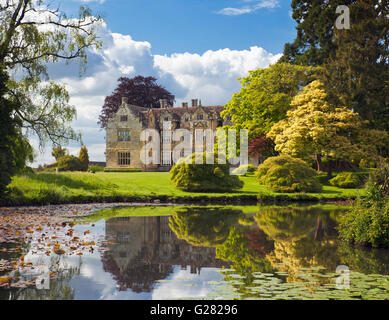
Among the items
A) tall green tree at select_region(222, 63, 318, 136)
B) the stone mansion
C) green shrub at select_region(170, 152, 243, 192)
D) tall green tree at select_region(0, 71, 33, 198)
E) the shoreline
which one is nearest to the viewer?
tall green tree at select_region(0, 71, 33, 198)

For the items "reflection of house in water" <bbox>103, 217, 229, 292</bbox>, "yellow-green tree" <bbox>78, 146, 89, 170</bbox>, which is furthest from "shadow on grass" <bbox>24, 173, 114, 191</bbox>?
"yellow-green tree" <bbox>78, 146, 89, 170</bbox>

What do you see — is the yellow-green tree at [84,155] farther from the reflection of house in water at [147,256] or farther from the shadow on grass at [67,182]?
the reflection of house in water at [147,256]

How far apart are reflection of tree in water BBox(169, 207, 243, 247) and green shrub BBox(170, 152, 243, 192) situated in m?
8.94

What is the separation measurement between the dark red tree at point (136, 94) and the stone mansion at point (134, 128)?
6.15m

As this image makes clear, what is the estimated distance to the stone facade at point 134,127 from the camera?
2023 inches

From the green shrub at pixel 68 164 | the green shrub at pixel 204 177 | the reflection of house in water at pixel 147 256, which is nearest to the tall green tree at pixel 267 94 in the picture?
the green shrub at pixel 204 177

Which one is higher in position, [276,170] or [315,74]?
[315,74]

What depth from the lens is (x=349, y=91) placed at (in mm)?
31688

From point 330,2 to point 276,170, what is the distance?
19.4 metres

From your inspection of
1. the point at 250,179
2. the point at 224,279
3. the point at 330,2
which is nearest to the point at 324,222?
the point at 224,279

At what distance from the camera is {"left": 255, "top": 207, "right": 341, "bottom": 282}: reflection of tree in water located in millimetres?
7083

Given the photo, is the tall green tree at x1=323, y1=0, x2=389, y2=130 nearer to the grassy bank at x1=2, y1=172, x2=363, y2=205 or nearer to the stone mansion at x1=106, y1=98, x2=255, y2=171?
the grassy bank at x1=2, y1=172, x2=363, y2=205

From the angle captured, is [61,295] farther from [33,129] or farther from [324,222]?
[33,129]
